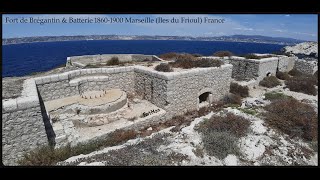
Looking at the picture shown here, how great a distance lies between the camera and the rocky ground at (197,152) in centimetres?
627

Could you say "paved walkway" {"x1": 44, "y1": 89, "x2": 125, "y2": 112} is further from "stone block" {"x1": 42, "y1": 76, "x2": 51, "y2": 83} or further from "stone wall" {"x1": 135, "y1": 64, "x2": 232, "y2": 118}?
"stone wall" {"x1": 135, "y1": 64, "x2": 232, "y2": 118}

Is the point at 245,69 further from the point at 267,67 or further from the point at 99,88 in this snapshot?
the point at 99,88

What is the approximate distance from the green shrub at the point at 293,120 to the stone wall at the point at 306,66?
1416cm

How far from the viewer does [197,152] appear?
6629 millimetres

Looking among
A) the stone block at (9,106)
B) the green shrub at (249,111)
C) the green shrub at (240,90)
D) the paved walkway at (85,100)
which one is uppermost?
the stone block at (9,106)

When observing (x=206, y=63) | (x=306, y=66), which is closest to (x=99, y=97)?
(x=206, y=63)

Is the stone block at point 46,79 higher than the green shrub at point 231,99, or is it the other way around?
the stone block at point 46,79

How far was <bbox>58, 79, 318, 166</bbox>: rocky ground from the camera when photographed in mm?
6273

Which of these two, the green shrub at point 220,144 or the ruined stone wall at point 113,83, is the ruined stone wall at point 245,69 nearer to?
the ruined stone wall at point 113,83

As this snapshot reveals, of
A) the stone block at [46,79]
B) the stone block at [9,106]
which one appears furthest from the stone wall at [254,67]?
the stone block at [9,106]

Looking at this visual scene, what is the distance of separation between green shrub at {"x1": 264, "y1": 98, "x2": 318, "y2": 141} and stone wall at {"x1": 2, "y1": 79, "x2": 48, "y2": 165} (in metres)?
7.81

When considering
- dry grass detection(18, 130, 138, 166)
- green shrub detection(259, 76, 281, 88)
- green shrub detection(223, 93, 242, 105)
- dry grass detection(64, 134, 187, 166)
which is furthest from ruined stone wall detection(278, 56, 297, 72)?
dry grass detection(64, 134, 187, 166)

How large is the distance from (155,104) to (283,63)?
565 inches
